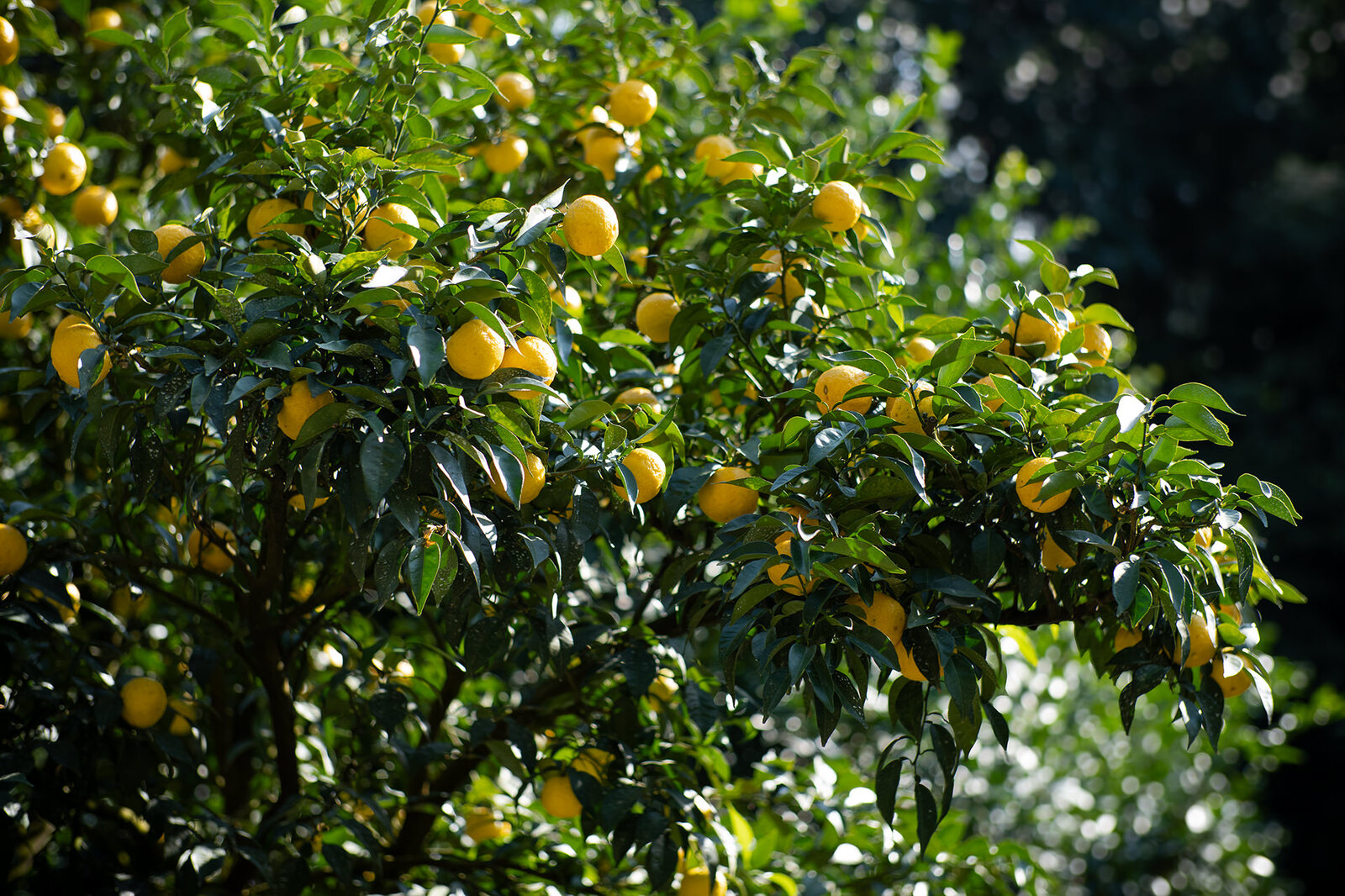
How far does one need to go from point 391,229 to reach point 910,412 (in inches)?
23.6

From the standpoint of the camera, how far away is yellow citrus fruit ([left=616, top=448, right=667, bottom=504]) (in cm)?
110

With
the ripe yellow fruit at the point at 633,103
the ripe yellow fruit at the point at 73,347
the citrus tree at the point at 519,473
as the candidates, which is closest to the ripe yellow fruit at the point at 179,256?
the citrus tree at the point at 519,473

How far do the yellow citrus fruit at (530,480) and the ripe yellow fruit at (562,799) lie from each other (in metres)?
0.54

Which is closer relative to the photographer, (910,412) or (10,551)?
(910,412)

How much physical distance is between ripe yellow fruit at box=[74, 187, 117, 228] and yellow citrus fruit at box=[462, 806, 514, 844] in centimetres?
110

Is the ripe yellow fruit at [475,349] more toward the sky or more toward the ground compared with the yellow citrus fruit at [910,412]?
more toward the sky

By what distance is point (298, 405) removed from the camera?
38.6 inches

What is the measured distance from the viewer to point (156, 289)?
3.62 ft

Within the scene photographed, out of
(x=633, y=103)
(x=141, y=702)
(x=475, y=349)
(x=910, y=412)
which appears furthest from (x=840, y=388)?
(x=141, y=702)

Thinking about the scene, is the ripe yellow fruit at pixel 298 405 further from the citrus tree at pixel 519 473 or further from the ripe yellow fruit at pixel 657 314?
the ripe yellow fruit at pixel 657 314

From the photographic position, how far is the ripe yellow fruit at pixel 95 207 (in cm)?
159

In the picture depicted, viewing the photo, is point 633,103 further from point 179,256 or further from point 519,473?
point 519,473

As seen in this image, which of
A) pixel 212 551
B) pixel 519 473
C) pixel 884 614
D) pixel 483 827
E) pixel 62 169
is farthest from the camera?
pixel 483 827

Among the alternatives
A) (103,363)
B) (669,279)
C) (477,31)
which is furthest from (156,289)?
(477,31)
